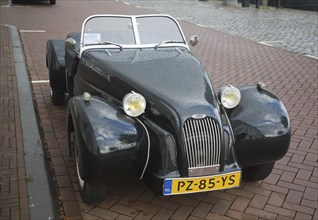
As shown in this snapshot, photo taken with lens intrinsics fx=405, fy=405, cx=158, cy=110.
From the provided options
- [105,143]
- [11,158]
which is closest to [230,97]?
[105,143]

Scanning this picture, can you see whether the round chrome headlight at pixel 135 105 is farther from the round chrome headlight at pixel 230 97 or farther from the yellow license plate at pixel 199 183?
the round chrome headlight at pixel 230 97

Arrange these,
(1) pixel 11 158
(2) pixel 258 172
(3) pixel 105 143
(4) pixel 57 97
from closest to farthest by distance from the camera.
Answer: (3) pixel 105 143 < (2) pixel 258 172 < (1) pixel 11 158 < (4) pixel 57 97

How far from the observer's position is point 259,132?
3.55 m

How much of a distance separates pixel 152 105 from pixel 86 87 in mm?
1185

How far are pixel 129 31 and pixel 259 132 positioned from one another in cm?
195

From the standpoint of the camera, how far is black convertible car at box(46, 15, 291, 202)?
326 centimetres

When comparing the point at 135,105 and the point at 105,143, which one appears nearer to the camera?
the point at 105,143

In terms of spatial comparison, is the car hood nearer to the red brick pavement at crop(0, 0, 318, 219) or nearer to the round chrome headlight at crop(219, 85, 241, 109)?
the round chrome headlight at crop(219, 85, 241, 109)

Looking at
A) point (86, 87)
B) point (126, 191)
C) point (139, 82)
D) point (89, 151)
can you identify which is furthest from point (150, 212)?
point (86, 87)

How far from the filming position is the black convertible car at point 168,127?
128 inches

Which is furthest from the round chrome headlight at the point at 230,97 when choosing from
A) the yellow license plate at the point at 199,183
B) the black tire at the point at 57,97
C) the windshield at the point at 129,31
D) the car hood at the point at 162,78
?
the black tire at the point at 57,97

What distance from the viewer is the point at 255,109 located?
374 cm

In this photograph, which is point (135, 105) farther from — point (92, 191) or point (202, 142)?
point (92, 191)

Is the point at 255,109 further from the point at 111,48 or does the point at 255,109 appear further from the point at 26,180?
the point at 26,180
